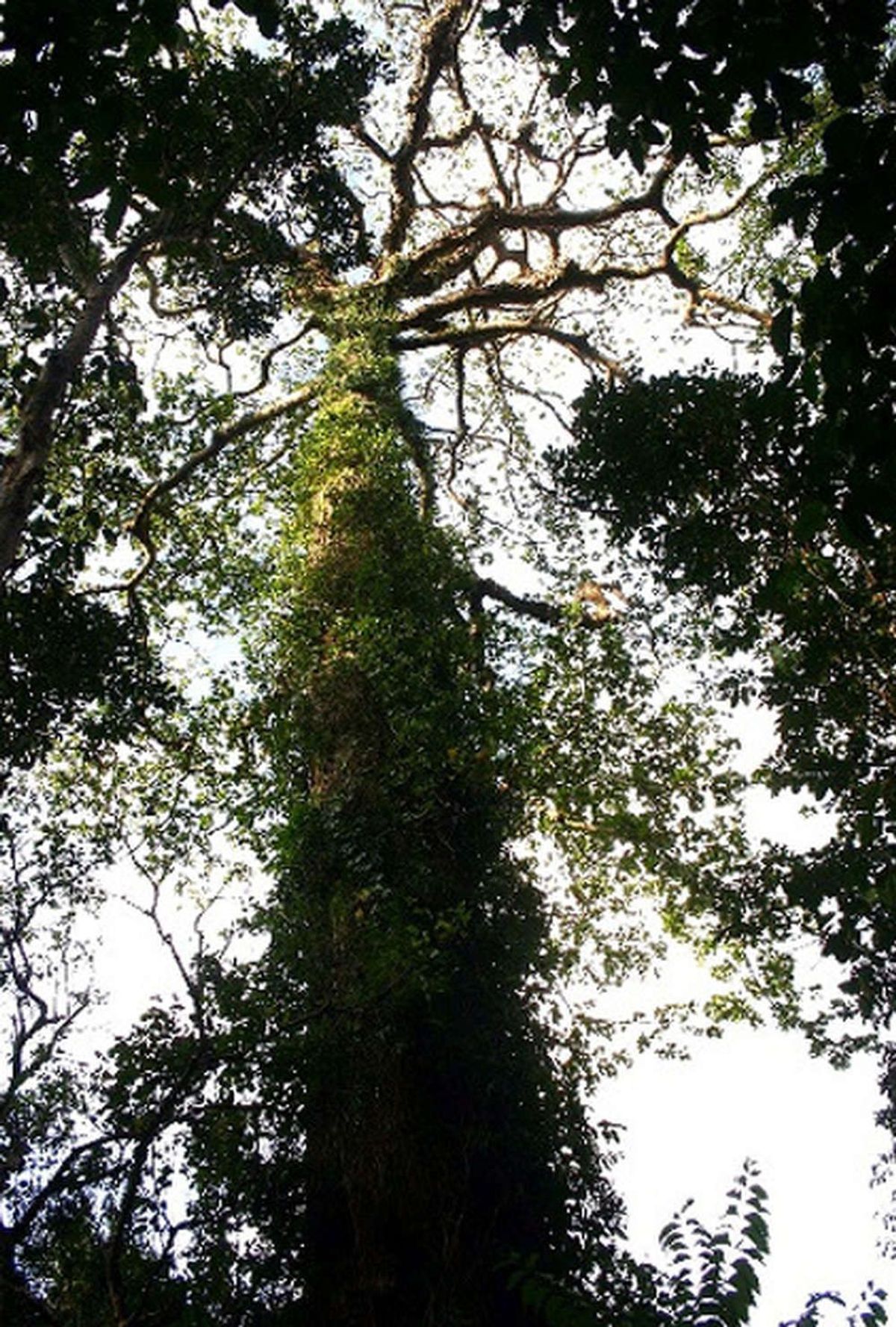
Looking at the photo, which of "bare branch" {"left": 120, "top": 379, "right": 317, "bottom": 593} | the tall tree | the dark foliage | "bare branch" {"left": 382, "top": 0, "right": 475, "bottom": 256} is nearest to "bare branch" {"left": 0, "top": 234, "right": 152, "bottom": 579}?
the tall tree

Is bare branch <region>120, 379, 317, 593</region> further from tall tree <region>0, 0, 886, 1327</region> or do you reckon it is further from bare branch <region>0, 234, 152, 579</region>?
bare branch <region>0, 234, 152, 579</region>

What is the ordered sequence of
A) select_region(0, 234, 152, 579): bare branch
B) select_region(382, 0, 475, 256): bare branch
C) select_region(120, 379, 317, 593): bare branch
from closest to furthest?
1. select_region(0, 234, 152, 579): bare branch
2. select_region(120, 379, 317, 593): bare branch
3. select_region(382, 0, 475, 256): bare branch

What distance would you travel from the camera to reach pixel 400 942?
5766mm

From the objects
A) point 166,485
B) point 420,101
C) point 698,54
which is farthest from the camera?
point 420,101

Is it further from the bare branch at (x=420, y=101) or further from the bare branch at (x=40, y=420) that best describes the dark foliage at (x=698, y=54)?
the bare branch at (x=420, y=101)

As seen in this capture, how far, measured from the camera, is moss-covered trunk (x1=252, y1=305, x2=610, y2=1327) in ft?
16.8

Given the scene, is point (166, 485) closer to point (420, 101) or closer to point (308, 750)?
point (308, 750)

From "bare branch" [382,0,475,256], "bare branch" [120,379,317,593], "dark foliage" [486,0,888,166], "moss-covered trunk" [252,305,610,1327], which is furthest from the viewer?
"bare branch" [382,0,475,256]

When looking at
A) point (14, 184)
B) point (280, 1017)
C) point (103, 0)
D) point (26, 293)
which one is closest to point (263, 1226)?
point (280, 1017)

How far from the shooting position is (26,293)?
8.88 m

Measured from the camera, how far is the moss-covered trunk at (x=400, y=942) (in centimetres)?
513

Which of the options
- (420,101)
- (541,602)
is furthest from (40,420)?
(420,101)

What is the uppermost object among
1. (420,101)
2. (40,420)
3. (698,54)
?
(420,101)

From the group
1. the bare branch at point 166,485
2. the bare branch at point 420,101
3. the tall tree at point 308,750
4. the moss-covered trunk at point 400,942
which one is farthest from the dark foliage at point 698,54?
the bare branch at point 420,101
